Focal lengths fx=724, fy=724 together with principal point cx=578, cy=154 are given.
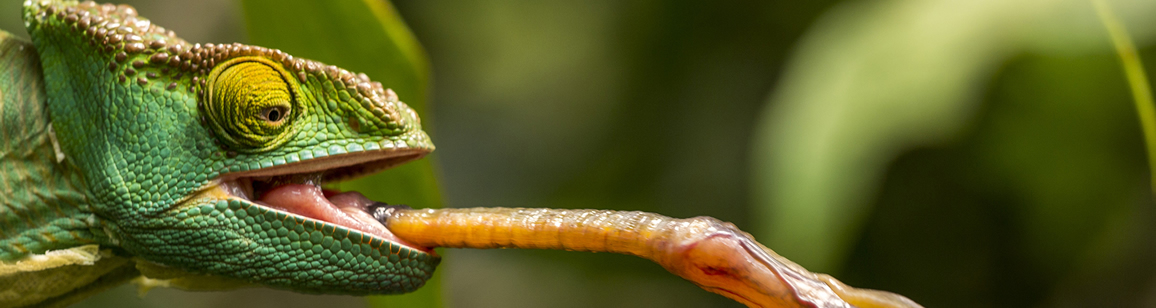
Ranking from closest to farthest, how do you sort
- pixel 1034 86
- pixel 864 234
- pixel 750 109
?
1. pixel 1034 86
2. pixel 864 234
3. pixel 750 109

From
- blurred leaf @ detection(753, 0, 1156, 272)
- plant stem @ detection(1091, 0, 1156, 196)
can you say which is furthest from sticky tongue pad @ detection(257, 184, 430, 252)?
plant stem @ detection(1091, 0, 1156, 196)

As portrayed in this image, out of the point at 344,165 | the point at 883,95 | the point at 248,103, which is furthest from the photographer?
the point at 883,95

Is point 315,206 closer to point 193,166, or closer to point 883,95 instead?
point 193,166

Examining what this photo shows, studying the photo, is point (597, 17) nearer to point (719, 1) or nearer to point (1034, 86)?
point (719, 1)

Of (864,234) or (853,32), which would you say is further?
(864,234)

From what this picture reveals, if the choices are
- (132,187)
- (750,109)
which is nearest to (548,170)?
(750,109)

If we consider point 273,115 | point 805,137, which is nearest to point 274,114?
point 273,115

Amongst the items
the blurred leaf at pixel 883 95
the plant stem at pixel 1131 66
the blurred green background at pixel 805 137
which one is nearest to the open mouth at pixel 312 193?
the blurred green background at pixel 805 137
